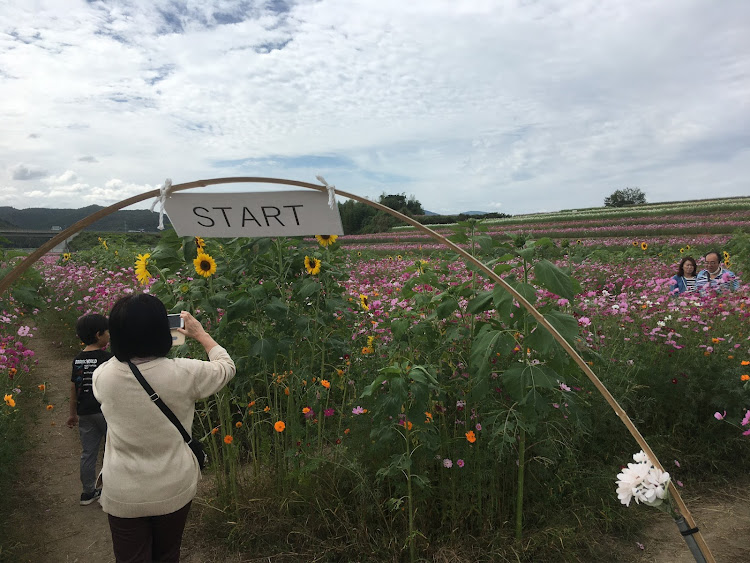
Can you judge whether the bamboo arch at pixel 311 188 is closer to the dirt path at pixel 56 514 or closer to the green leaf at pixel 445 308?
the green leaf at pixel 445 308

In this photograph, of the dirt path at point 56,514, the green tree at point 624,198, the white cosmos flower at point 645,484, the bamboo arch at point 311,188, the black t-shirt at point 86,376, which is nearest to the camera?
the white cosmos flower at point 645,484

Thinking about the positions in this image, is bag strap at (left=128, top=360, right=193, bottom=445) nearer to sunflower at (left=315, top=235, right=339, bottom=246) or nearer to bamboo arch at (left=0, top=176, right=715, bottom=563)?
bamboo arch at (left=0, top=176, right=715, bottom=563)

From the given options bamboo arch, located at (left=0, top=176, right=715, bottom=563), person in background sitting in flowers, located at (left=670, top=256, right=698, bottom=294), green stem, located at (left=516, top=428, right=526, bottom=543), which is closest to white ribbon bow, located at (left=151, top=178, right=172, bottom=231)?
bamboo arch, located at (left=0, top=176, right=715, bottom=563)

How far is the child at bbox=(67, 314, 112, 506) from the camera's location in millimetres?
3306

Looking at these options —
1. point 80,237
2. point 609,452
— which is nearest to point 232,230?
point 609,452

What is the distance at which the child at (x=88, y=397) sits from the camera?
3.31 metres

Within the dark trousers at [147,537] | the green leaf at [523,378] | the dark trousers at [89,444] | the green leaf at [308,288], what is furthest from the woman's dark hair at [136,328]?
the dark trousers at [89,444]

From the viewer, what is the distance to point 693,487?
3.28 m

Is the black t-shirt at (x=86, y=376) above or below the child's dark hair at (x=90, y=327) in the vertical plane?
below

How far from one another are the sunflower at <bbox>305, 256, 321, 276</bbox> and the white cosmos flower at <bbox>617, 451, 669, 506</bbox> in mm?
1913

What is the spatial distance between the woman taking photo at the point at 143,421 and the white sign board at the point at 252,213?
1.10ft

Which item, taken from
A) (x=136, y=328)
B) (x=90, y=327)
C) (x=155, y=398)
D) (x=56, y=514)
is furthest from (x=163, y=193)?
(x=56, y=514)

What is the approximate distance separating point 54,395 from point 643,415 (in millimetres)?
5796

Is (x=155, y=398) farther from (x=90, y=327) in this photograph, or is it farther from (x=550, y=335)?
(x=90, y=327)
